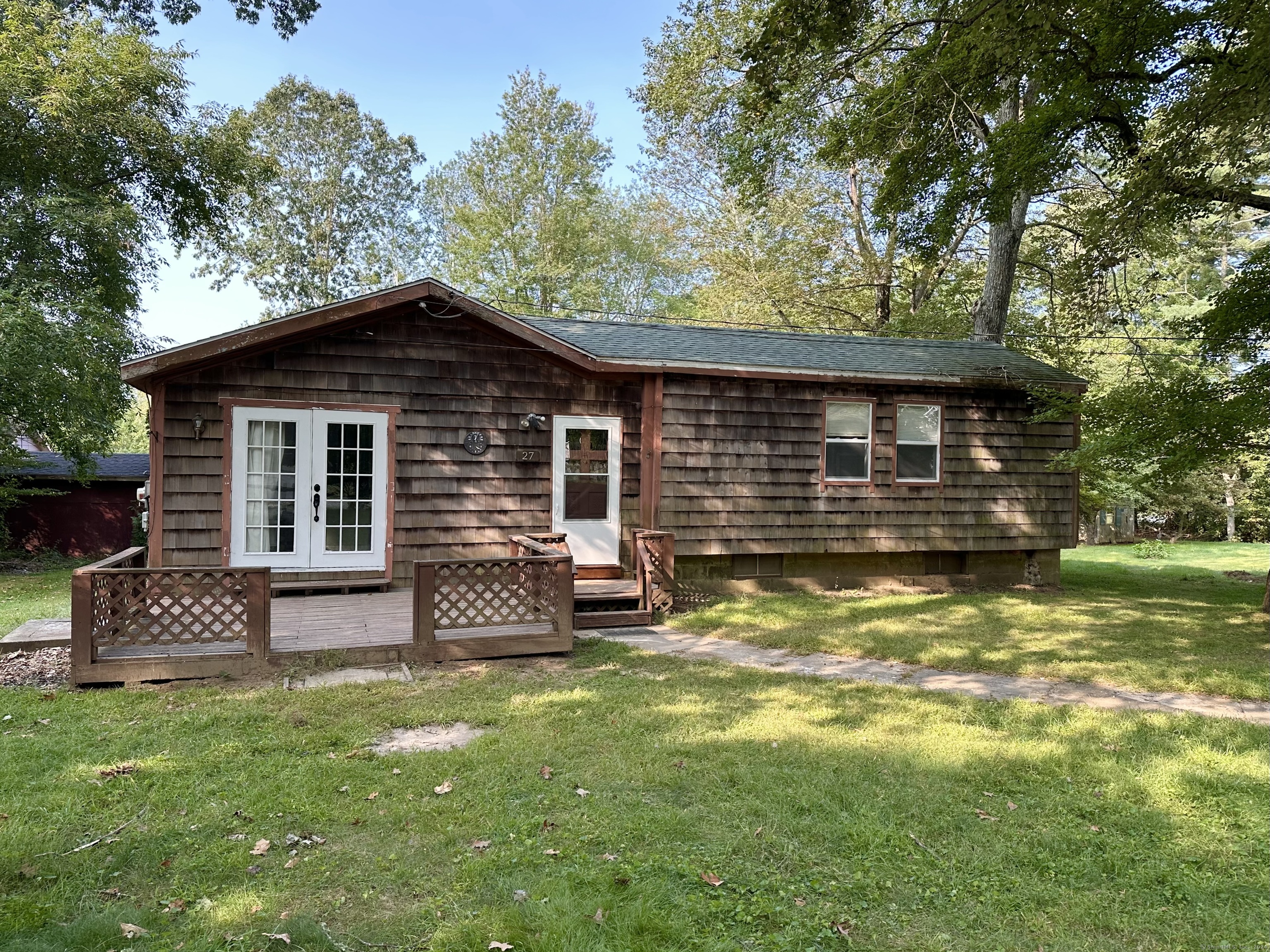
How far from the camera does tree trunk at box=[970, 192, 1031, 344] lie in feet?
46.3

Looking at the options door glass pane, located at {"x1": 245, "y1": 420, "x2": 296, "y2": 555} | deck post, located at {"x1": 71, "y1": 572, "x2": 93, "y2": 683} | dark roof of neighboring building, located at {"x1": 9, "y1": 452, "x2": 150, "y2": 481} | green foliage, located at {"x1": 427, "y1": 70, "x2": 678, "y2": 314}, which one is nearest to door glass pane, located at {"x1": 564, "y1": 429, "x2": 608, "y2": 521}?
door glass pane, located at {"x1": 245, "y1": 420, "x2": 296, "y2": 555}

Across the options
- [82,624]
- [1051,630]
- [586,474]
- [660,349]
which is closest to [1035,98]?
[660,349]

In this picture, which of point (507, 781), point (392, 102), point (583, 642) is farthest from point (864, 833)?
point (392, 102)

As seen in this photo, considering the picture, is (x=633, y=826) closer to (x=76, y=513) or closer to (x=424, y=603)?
→ (x=424, y=603)

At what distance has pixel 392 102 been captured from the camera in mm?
26875

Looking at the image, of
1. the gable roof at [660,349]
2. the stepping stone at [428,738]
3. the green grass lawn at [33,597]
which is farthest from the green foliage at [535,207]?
the stepping stone at [428,738]

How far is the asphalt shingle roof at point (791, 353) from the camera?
9.18 meters

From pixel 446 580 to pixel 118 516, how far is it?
45.6 ft

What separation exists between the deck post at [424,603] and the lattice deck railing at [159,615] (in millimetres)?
1075

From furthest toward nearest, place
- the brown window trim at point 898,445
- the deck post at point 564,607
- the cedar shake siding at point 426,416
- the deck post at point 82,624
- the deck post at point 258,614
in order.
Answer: the brown window trim at point 898,445 → the cedar shake siding at point 426,416 → the deck post at point 564,607 → the deck post at point 258,614 → the deck post at point 82,624

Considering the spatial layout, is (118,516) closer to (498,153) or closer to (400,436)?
(400,436)

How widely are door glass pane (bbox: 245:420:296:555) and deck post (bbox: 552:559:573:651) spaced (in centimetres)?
355

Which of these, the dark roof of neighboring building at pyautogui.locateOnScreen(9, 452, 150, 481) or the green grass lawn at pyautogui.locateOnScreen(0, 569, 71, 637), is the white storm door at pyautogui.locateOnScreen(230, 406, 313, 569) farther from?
the dark roof of neighboring building at pyautogui.locateOnScreen(9, 452, 150, 481)

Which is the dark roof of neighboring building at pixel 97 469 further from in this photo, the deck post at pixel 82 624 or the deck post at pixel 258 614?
the deck post at pixel 258 614
